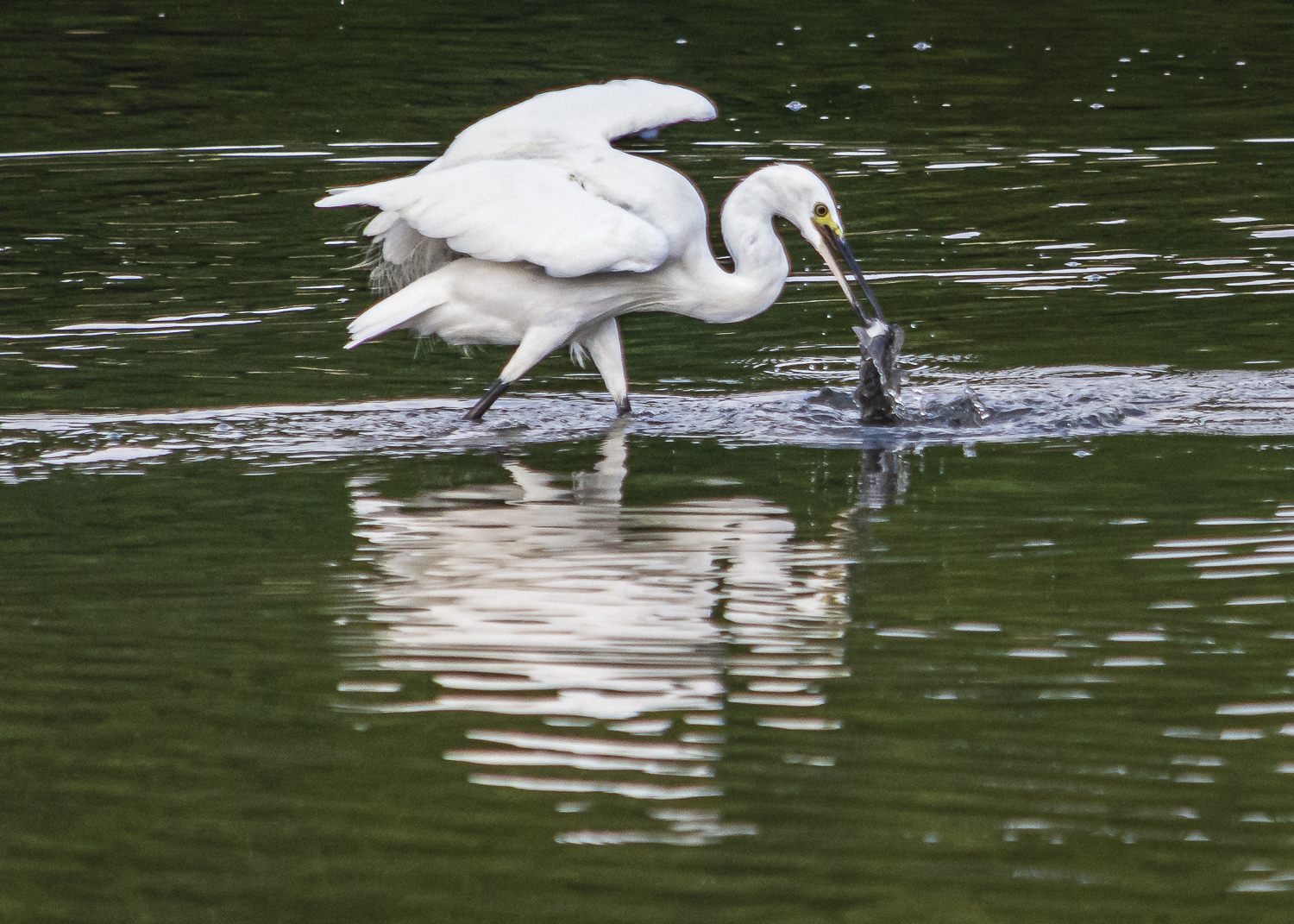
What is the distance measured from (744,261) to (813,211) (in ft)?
1.32

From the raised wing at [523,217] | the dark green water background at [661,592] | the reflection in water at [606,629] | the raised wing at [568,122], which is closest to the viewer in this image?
the dark green water background at [661,592]

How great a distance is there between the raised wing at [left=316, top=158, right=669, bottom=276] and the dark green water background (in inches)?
32.6

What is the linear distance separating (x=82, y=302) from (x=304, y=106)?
8.43 meters

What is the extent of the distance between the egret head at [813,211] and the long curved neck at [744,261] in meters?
0.07

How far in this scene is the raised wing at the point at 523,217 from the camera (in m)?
8.58

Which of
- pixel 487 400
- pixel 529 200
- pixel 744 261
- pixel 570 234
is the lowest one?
pixel 487 400

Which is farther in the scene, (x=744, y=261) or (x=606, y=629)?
(x=744, y=261)

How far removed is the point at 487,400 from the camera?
925cm

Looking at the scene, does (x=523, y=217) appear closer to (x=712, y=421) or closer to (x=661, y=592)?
(x=712, y=421)

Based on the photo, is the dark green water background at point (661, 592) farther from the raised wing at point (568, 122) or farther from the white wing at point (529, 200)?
the raised wing at point (568, 122)

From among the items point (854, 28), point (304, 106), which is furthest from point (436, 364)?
point (854, 28)

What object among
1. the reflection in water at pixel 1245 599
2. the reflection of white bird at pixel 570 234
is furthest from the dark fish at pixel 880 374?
the reflection in water at pixel 1245 599

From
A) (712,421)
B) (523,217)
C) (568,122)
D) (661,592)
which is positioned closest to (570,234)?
(523,217)

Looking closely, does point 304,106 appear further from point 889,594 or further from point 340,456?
point 889,594
